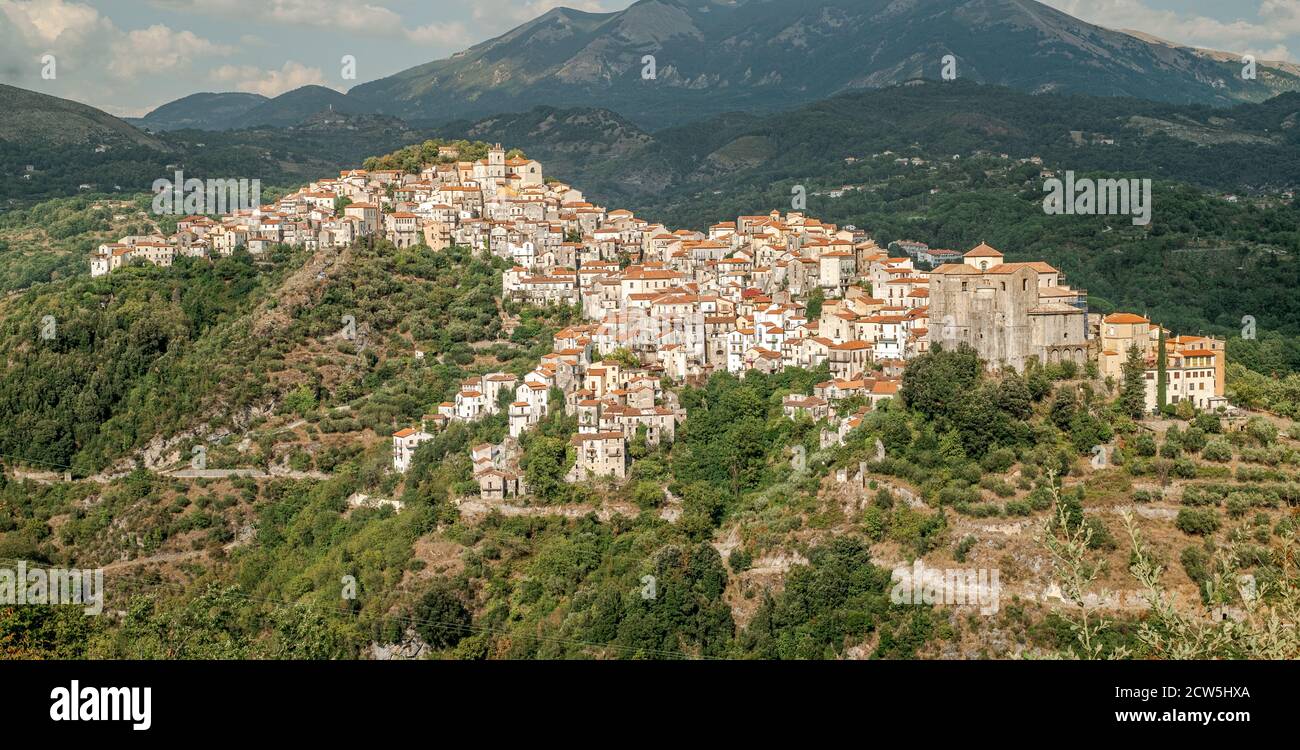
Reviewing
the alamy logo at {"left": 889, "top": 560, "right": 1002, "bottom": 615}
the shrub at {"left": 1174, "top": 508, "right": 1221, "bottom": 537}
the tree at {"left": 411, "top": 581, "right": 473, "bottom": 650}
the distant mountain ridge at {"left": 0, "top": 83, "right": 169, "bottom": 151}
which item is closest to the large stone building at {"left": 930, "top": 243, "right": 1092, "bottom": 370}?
the shrub at {"left": 1174, "top": 508, "right": 1221, "bottom": 537}

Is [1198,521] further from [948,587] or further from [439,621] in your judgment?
[439,621]

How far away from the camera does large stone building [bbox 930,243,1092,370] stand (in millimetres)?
33875

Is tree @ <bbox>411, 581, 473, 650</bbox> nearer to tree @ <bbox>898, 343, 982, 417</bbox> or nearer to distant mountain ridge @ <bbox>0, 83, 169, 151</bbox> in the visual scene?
tree @ <bbox>898, 343, 982, 417</bbox>

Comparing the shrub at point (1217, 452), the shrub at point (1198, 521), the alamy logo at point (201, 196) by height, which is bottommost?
the shrub at point (1198, 521)

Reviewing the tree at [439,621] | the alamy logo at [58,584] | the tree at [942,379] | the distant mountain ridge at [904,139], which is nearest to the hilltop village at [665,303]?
the tree at [942,379]

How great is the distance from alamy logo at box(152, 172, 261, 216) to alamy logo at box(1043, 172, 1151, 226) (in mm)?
51389

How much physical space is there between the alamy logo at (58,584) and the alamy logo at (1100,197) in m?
65.9

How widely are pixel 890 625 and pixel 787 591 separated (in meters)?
2.70

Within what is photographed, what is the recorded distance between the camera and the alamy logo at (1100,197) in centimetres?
8969
